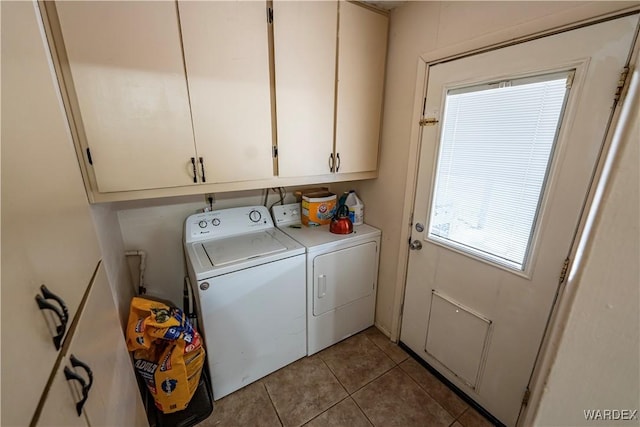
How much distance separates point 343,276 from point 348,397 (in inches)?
31.1

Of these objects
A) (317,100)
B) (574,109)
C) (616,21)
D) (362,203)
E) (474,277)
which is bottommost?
(474,277)

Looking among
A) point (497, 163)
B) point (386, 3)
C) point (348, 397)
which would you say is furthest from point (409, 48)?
point (348, 397)

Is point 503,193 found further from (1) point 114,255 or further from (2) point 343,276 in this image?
(1) point 114,255

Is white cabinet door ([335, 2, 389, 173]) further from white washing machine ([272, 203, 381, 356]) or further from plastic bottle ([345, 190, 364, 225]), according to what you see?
white washing machine ([272, 203, 381, 356])

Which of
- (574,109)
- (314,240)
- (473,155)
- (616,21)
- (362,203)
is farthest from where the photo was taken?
(362,203)

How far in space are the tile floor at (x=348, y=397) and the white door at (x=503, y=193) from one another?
0.60 ft

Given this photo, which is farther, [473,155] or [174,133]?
[473,155]

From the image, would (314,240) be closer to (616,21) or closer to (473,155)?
(473,155)

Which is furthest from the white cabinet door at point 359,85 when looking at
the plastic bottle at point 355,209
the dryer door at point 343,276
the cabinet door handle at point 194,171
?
the cabinet door handle at point 194,171

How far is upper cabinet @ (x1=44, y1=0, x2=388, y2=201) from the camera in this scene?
1122mm

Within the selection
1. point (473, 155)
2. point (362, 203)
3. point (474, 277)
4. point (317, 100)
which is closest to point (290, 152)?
point (317, 100)

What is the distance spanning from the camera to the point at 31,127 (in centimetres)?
63

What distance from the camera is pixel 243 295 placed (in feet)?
5.21

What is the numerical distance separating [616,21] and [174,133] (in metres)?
1.90
